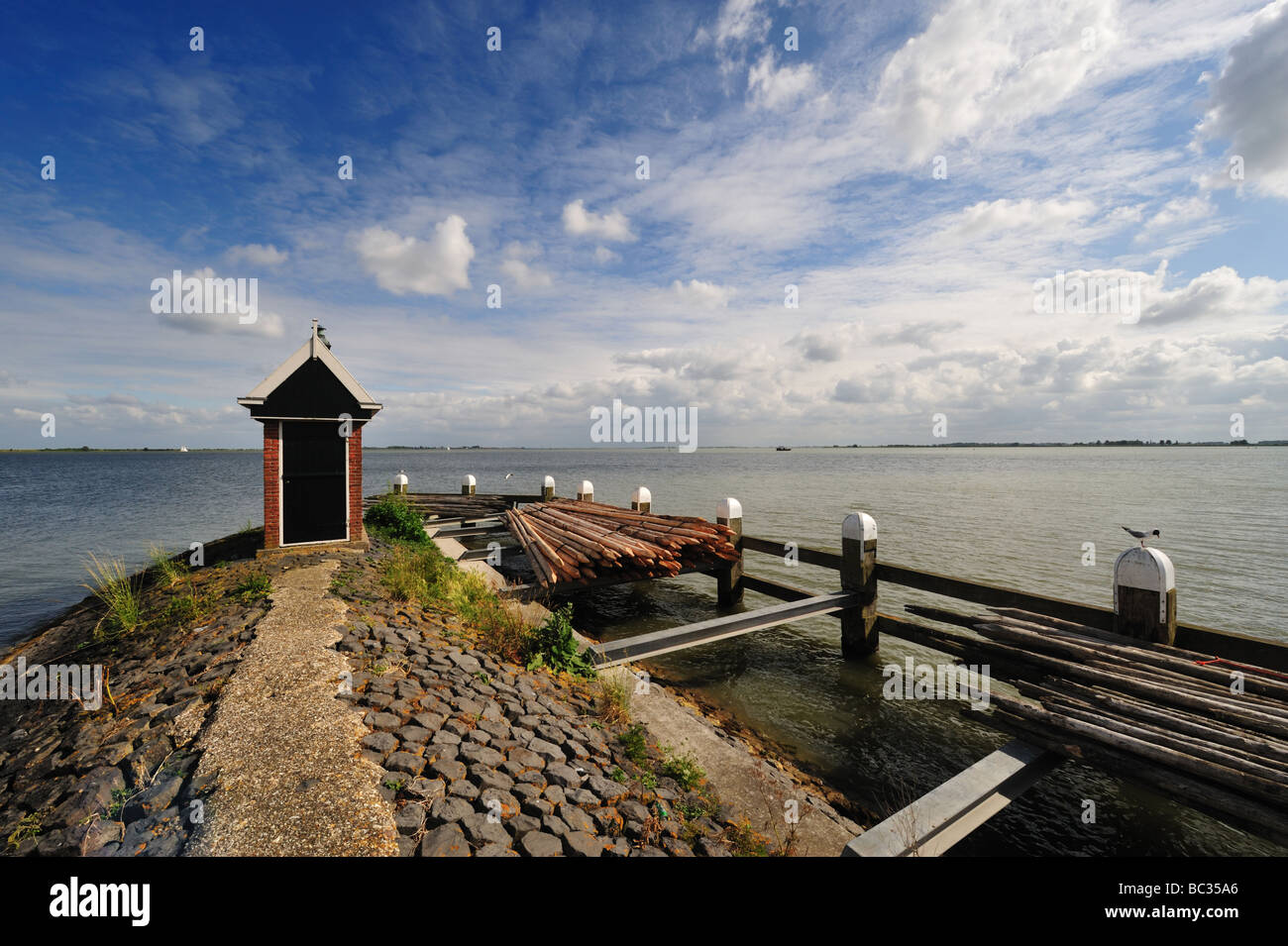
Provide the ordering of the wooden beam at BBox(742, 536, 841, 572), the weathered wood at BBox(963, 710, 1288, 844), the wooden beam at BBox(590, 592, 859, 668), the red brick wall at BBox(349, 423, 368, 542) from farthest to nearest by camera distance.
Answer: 1. the red brick wall at BBox(349, 423, 368, 542)
2. the wooden beam at BBox(742, 536, 841, 572)
3. the wooden beam at BBox(590, 592, 859, 668)
4. the weathered wood at BBox(963, 710, 1288, 844)

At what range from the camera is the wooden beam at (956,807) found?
353cm

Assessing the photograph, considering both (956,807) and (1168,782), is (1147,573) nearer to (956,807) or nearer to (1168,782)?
(1168,782)

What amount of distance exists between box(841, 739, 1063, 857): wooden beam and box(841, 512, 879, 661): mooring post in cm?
433

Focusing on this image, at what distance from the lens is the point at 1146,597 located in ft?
18.4

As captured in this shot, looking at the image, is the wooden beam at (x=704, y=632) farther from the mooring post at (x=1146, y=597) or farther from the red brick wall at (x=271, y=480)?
the red brick wall at (x=271, y=480)

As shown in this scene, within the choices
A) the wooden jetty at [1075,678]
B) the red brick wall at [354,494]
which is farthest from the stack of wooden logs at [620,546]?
the red brick wall at [354,494]

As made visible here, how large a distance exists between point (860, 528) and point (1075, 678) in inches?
155

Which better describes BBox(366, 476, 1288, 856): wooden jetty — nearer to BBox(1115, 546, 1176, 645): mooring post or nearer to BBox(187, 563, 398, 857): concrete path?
BBox(1115, 546, 1176, 645): mooring post

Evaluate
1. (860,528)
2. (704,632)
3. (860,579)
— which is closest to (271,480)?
(704,632)

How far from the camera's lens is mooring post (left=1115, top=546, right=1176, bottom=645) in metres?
5.50

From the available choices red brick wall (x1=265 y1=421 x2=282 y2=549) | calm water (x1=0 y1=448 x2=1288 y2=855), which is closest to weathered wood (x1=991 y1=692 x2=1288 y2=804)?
calm water (x1=0 y1=448 x2=1288 y2=855)
